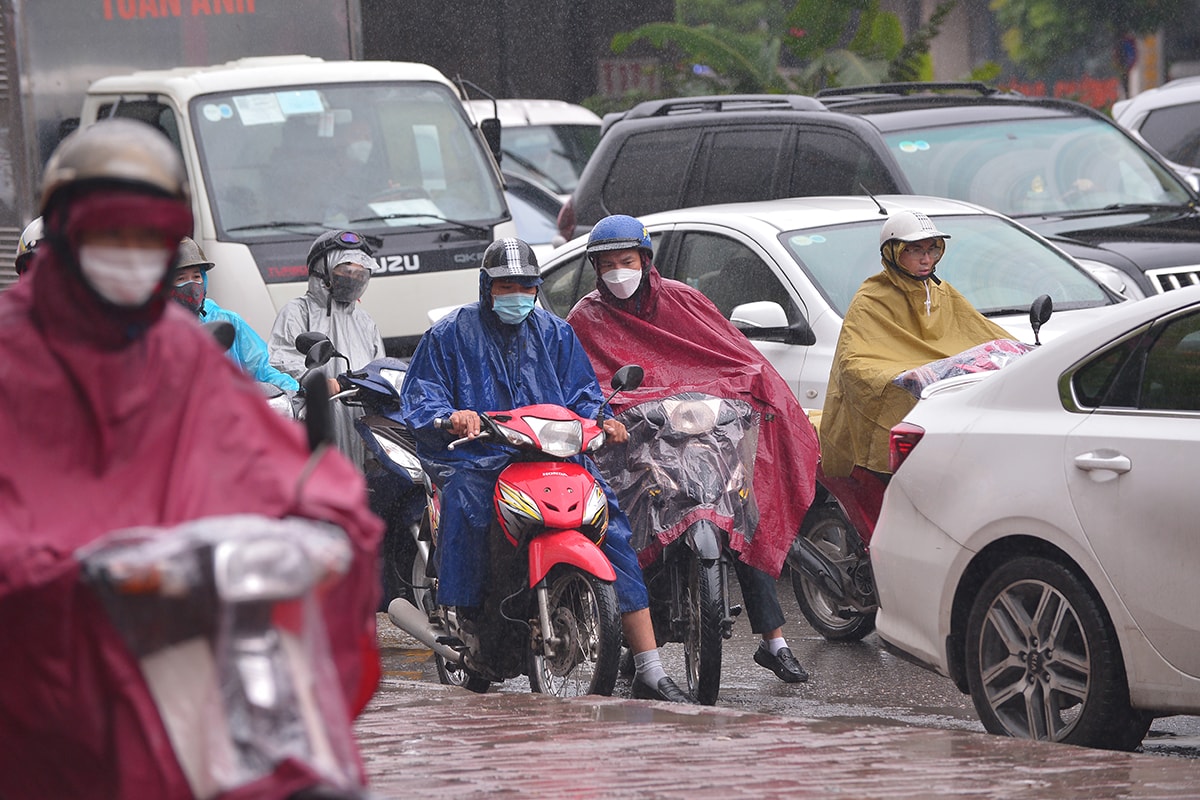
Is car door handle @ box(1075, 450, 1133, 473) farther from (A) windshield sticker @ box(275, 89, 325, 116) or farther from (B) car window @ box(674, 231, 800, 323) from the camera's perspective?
(A) windshield sticker @ box(275, 89, 325, 116)

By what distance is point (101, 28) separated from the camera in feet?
→ 47.6

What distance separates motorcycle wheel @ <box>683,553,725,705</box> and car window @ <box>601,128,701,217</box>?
5.52 metres

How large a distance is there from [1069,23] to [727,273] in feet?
79.8

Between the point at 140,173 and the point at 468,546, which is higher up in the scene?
the point at 140,173

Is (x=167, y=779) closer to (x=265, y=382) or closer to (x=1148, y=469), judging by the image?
(x=1148, y=469)

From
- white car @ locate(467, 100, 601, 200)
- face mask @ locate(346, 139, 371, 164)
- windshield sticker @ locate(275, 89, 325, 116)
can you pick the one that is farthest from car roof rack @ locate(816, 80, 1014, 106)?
white car @ locate(467, 100, 601, 200)

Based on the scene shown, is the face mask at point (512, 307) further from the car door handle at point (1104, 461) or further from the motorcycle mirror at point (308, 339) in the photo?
the car door handle at point (1104, 461)

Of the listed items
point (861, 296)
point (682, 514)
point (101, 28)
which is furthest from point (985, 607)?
point (101, 28)

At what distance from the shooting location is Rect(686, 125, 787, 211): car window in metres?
12.5

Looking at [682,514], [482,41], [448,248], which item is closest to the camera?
[682,514]

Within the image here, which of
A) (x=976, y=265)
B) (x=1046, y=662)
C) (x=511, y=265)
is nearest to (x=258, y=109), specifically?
(x=976, y=265)

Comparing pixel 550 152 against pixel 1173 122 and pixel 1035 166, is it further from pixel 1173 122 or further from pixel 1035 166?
pixel 1035 166

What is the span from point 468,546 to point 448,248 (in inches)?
269

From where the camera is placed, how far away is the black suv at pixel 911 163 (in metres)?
12.2
